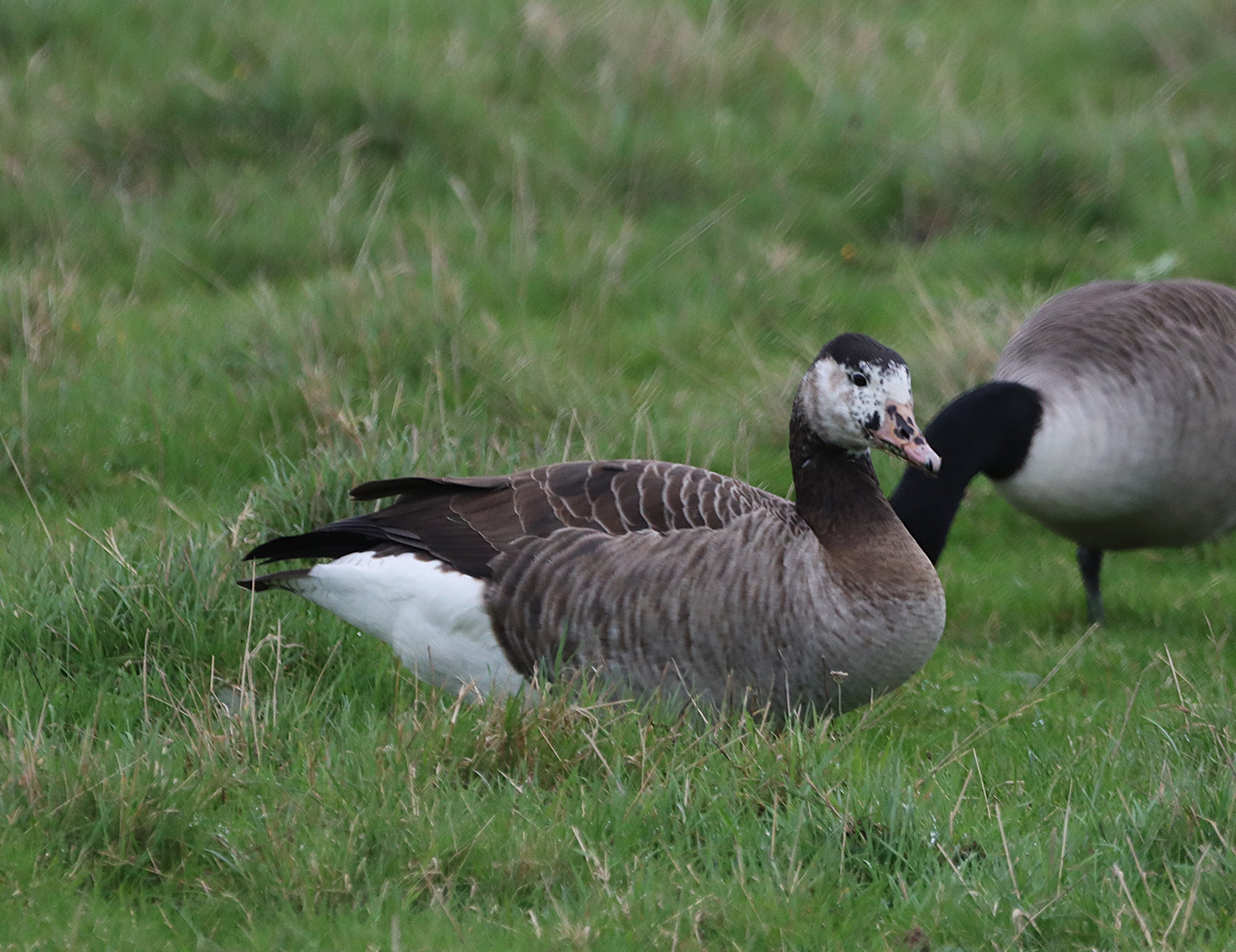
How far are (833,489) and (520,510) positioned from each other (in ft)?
3.16

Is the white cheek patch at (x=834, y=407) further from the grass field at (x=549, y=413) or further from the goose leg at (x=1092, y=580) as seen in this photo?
the goose leg at (x=1092, y=580)

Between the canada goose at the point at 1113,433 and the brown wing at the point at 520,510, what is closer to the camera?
the brown wing at the point at 520,510

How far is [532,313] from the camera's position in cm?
765

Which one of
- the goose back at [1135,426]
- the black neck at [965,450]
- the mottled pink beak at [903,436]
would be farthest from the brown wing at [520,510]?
the goose back at [1135,426]

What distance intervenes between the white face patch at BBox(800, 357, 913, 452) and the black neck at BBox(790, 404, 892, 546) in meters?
0.05

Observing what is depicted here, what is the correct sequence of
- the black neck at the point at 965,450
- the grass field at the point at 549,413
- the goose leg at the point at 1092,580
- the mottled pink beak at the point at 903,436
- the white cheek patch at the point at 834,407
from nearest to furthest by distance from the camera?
the grass field at the point at 549,413
the mottled pink beak at the point at 903,436
the white cheek patch at the point at 834,407
the black neck at the point at 965,450
the goose leg at the point at 1092,580

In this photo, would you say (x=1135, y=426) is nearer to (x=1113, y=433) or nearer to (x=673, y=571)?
(x=1113, y=433)

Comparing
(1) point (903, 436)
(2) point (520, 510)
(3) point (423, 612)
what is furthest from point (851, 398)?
(3) point (423, 612)

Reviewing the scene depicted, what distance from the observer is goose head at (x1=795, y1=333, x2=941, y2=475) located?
14.5 ft

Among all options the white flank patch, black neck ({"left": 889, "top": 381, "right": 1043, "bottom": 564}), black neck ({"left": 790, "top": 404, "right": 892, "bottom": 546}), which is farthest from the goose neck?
the white flank patch

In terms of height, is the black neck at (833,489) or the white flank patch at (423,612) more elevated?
the black neck at (833,489)

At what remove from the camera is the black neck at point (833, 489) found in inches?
181

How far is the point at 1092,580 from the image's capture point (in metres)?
6.09

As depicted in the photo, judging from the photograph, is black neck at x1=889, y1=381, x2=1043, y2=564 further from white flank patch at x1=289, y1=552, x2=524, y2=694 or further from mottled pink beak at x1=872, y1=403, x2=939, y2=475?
white flank patch at x1=289, y1=552, x2=524, y2=694
